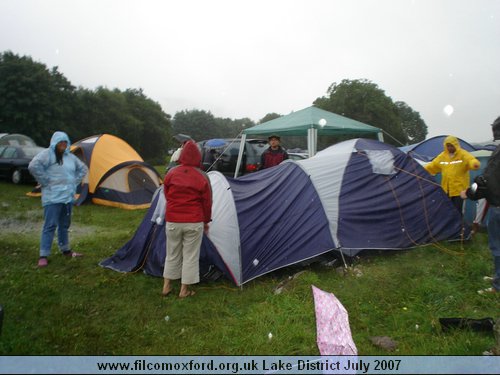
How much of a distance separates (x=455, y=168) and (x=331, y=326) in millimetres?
3560

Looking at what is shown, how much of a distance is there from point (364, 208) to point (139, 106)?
36.0m

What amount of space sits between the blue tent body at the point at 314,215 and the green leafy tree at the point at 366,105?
112 ft

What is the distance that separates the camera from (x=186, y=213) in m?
3.76

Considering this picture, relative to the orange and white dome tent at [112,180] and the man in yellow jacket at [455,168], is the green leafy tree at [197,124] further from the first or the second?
the man in yellow jacket at [455,168]

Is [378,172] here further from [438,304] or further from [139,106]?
[139,106]

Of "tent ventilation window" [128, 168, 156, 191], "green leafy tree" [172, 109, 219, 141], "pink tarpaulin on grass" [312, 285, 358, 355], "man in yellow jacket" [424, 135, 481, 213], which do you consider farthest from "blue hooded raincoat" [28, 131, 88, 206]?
"green leafy tree" [172, 109, 219, 141]

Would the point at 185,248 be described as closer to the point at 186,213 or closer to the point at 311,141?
the point at 186,213

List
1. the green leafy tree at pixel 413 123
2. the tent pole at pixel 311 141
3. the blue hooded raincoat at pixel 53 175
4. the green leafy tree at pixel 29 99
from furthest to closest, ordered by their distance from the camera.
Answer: the green leafy tree at pixel 413 123, the green leafy tree at pixel 29 99, the tent pole at pixel 311 141, the blue hooded raincoat at pixel 53 175

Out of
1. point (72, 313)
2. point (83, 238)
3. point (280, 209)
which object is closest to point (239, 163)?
point (83, 238)

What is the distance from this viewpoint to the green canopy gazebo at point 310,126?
9.23m

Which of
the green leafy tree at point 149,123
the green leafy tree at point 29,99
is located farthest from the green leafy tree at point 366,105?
the green leafy tree at point 29,99

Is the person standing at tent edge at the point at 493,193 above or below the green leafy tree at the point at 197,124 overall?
below

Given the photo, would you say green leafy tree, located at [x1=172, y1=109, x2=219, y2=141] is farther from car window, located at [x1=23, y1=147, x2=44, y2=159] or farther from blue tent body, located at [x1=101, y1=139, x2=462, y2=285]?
blue tent body, located at [x1=101, y1=139, x2=462, y2=285]

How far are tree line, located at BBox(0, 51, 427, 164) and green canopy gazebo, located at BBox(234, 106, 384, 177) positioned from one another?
1.31 metres
